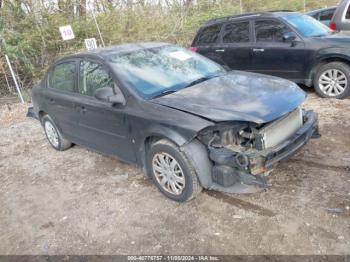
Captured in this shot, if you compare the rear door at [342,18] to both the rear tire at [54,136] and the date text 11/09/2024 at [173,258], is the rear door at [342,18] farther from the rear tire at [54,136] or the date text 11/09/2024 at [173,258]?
the date text 11/09/2024 at [173,258]

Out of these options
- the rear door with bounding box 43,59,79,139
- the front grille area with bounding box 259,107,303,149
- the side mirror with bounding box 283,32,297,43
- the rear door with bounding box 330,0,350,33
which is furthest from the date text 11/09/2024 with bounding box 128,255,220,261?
the rear door with bounding box 330,0,350,33

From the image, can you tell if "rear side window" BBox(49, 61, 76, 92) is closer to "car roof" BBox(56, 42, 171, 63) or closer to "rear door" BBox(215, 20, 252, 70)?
"car roof" BBox(56, 42, 171, 63)

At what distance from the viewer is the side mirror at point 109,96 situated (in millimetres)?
3918

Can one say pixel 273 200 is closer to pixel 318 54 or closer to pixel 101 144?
pixel 101 144

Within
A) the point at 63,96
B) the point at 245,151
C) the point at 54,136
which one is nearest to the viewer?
the point at 245,151

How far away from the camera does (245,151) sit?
3.38 meters

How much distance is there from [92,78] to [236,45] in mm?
3872

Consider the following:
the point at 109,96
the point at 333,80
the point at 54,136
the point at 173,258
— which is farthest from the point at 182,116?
the point at 333,80

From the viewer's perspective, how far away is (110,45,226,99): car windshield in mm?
4012

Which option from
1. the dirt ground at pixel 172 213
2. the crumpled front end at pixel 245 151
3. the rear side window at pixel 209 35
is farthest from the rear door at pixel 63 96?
the rear side window at pixel 209 35

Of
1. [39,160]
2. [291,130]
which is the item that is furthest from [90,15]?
[291,130]

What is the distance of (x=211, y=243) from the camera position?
321 cm

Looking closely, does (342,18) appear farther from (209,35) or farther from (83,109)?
(83,109)

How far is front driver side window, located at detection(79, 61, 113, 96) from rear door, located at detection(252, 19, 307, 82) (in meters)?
3.79
